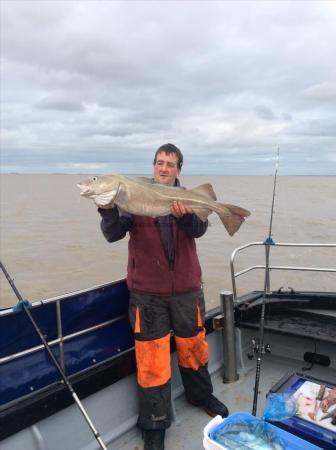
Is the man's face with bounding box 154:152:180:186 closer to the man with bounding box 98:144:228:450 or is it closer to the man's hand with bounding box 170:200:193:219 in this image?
the man with bounding box 98:144:228:450

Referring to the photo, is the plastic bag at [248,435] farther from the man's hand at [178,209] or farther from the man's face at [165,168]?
the man's face at [165,168]

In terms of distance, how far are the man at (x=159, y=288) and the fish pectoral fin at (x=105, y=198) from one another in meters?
0.16

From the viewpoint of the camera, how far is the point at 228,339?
15.8ft

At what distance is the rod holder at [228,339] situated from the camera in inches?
188

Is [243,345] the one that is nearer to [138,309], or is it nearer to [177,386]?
[177,386]

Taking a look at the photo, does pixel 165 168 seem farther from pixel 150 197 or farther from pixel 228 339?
pixel 228 339

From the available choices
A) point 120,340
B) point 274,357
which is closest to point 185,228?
point 120,340

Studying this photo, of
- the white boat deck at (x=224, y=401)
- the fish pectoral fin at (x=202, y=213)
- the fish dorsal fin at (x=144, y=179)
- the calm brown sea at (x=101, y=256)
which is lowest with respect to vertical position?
the calm brown sea at (x=101, y=256)

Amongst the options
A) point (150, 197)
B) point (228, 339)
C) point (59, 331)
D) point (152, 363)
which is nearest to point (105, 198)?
point (150, 197)

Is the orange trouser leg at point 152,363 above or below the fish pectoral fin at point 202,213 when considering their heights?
below

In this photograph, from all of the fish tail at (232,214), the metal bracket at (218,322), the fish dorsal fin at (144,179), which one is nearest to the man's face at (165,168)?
the fish dorsal fin at (144,179)

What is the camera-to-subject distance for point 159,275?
3.76 meters

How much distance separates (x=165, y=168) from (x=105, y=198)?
0.70 metres

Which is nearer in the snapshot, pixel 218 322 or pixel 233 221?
pixel 233 221
